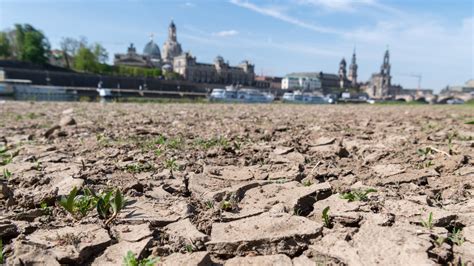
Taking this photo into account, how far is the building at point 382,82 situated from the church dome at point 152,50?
78634mm

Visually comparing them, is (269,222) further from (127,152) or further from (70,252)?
(127,152)

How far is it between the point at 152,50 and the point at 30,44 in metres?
63.3

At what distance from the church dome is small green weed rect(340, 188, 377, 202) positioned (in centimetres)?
13521

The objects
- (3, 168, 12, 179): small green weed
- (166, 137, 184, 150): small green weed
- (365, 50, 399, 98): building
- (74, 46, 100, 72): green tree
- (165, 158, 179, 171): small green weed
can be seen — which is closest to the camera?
(3, 168, 12, 179): small green weed

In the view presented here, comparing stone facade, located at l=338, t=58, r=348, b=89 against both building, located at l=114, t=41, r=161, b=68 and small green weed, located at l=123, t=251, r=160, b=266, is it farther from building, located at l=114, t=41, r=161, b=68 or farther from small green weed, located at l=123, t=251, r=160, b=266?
small green weed, located at l=123, t=251, r=160, b=266

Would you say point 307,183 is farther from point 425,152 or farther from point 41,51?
point 41,51

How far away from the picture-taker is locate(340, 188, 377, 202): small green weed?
305cm

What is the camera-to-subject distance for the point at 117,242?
2428mm

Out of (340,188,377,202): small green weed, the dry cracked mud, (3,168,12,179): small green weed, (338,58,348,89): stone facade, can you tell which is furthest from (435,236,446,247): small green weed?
(338,58,348,89): stone facade

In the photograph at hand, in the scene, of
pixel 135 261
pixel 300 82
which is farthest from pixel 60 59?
pixel 135 261

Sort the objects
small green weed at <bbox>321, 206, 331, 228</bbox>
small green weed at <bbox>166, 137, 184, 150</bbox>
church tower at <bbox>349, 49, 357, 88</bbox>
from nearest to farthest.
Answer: small green weed at <bbox>321, 206, 331, 228</bbox> → small green weed at <bbox>166, 137, 184, 150</bbox> → church tower at <bbox>349, 49, 357, 88</bbox>

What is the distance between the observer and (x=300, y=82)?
151 meters

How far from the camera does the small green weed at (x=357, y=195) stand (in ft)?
10.0


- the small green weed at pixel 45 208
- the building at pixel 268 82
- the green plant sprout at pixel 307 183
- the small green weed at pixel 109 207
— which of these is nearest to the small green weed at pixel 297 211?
the green plant sprout at pixel 307 183
